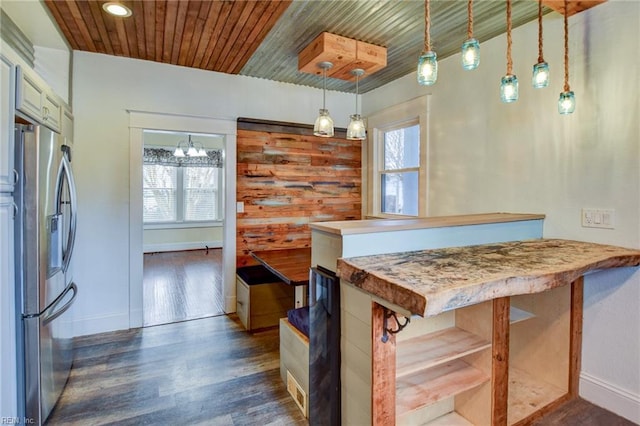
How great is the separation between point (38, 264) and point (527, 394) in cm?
303

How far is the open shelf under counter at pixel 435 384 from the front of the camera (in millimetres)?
1523

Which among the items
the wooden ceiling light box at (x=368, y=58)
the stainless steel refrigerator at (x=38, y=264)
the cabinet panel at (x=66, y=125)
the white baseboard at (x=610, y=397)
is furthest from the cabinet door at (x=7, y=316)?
the white baseboard at (x=610, y=397)

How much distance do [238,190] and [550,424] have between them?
3.20 meters

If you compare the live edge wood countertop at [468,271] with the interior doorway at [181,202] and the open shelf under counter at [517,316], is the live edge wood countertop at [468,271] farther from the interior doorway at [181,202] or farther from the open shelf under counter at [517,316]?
the interior doorway at [181,202]

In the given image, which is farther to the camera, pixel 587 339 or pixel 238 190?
pixel 238 190

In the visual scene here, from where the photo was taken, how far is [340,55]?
2725 mm

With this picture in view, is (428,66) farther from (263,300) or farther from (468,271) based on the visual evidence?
(263,300)

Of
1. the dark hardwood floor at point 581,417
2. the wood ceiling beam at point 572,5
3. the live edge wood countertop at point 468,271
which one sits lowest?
the dark hardwood floor at point 581,417

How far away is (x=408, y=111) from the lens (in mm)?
3607

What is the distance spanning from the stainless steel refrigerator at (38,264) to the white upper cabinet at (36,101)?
113mm

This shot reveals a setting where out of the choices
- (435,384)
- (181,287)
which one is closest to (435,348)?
(435,384)

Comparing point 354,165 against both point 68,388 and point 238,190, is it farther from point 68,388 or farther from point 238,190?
point 68,388

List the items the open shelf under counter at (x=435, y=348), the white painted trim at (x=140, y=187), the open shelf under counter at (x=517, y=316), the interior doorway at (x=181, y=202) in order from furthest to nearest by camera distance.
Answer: the interior doorway at (x=181, y=202), the white painted trim at (x=140, y=187), the open shelf under counter at (x=517, y=316), the open shelf under counter at (x=435, y=348)

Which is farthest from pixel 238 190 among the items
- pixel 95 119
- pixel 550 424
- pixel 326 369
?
pixel 550 424
